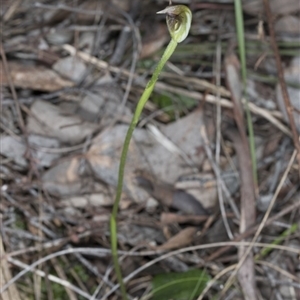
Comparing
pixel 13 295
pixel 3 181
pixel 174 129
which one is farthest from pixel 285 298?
pixel 3 181

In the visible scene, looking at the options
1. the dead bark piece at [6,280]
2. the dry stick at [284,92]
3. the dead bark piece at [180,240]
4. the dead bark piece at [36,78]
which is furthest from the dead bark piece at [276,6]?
the dead bark piece at [6,280]

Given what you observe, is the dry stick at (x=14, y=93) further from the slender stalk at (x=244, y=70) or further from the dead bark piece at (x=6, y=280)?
the slender stalk at (x=244, y=70)

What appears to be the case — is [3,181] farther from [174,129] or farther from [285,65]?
[285,65]

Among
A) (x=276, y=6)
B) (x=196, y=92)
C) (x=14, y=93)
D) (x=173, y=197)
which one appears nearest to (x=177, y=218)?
(x=173, y=197)

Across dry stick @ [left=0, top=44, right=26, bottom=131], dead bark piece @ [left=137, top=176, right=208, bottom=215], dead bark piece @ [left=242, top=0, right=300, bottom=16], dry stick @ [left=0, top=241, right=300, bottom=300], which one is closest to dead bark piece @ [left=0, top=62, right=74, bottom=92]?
dry stick @ [left=0, top=44, right=26, bottom=131]

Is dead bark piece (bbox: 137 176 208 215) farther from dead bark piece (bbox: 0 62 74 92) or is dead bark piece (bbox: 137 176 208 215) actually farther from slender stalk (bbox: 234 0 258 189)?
dead bark piece (bbox: 0 62 74 92)
